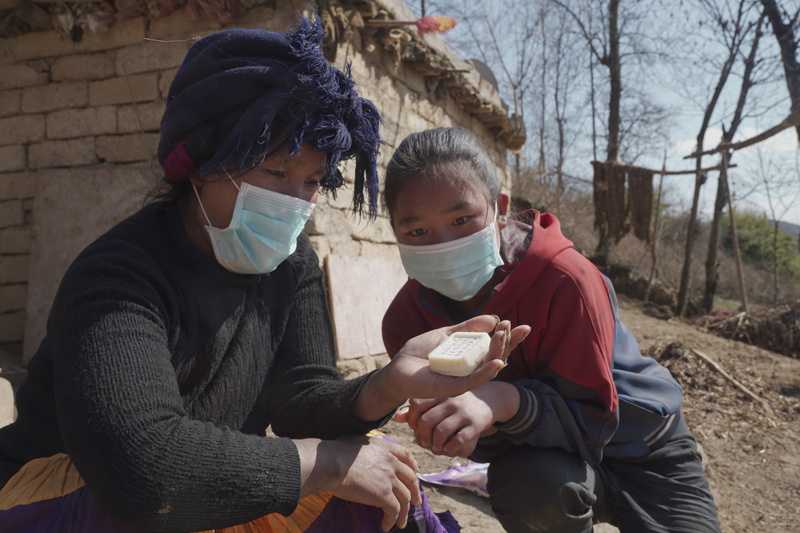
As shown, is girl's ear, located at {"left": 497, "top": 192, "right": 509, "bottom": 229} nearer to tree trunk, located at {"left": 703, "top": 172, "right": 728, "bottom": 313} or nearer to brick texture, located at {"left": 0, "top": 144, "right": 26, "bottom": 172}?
brick texture, located at {"left": 0, "top": 144, "right": 26, "bottom": 172}

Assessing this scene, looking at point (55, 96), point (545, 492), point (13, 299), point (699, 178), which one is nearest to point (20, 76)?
point (55, 96)

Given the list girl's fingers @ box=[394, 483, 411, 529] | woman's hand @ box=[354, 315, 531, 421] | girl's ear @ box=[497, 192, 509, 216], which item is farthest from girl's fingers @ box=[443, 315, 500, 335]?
girl's ear @ box=[497, 192, 509, 216]

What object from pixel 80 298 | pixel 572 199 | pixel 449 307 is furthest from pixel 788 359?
pixel 572 199

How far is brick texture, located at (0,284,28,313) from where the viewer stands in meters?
4.59

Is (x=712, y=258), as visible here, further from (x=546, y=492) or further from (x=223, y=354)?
(x=223, y=354)

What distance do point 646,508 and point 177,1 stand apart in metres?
4.43

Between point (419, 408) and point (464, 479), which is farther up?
point (419, 408)

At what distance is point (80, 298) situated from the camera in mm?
1232

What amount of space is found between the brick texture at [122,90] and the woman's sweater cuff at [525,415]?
13.0 feet

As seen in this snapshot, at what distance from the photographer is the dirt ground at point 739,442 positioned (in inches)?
107

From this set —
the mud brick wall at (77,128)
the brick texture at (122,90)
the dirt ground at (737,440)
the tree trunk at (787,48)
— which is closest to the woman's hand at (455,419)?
the dirt ground at (737,440)

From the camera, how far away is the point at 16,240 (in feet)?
15.3

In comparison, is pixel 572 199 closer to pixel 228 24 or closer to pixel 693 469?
pixel 228 24

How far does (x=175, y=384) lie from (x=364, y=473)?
51cm
